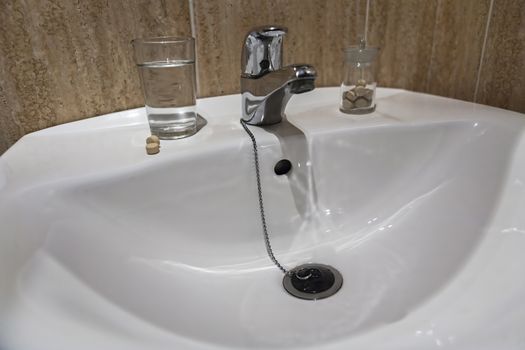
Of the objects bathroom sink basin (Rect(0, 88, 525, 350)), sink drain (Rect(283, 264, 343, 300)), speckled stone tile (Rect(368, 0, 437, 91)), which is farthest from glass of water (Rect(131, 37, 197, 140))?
speckled stone tile (Rect(368, 0, 437, 91))

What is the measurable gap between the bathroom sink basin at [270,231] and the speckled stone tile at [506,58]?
5 centimetres

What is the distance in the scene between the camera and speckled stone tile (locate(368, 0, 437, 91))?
685 millimetres

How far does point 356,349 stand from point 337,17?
55cm

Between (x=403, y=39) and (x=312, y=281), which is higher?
(x=403, y=39)

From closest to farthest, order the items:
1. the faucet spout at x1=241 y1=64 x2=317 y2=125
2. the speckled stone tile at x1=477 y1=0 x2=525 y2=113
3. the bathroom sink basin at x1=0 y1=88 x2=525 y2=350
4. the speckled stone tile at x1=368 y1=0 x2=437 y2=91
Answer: the bathroom sink basin at x1=0 y1=88 x2=525 y2=350 → the faucet spout at x1=241 y1=64 x2=317 y2=125 → the speckled stone tile at x1=477 y1=0 x2=525 y2=113 → the speckled stone tile at x1=368 y1=0 x2=437 y2=91

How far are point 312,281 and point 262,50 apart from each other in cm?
31

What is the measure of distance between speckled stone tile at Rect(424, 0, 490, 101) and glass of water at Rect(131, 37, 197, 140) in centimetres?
43

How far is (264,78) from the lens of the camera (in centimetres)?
52

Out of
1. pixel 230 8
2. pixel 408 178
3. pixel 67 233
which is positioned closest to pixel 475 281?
pixel 408 178

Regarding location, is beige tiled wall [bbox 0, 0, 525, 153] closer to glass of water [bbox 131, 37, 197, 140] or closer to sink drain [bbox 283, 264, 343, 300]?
glass of water [bbox 131, 37, 197, 140]

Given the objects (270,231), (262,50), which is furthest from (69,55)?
(270,231)

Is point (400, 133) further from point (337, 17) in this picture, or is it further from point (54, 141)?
Result: point (54, 141)

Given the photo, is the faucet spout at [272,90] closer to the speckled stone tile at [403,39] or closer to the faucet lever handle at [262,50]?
the faucet lever handle at [262,50]

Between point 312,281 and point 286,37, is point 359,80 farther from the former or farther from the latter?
point 312,281
